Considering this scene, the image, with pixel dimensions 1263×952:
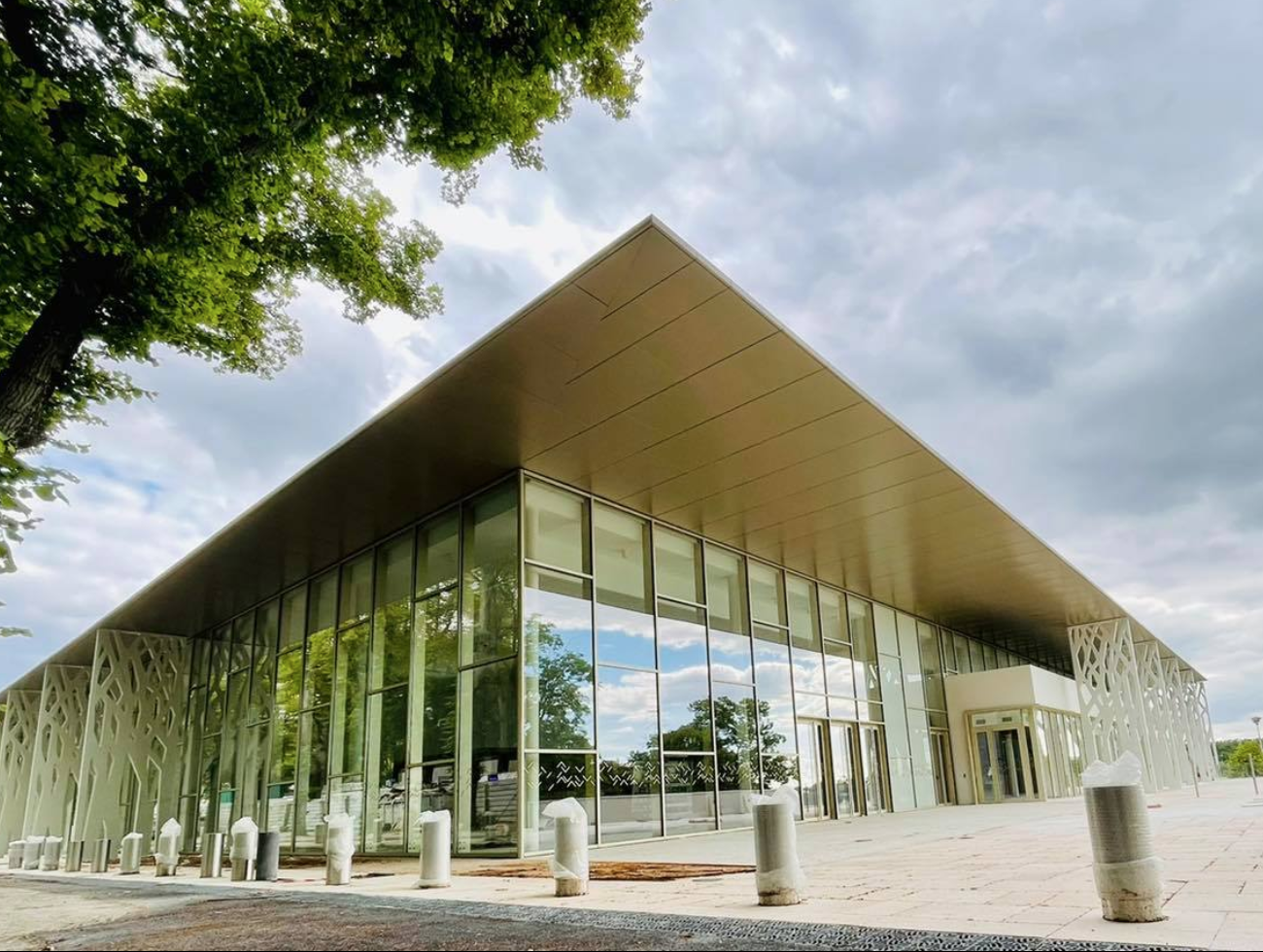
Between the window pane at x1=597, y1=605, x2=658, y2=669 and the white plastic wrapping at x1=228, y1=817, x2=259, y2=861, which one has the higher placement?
the window pane at x1=597, y1=605, x2=658, y2=669

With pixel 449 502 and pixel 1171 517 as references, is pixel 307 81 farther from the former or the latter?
pixel 1171 517

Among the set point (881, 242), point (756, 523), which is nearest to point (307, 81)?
point (881, 242)

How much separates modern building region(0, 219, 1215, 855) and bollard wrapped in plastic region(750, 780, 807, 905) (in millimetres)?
4988

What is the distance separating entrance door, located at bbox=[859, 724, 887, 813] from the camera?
1970 centimetres

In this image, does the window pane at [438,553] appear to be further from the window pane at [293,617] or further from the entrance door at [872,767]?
the entrance door at [872,767]

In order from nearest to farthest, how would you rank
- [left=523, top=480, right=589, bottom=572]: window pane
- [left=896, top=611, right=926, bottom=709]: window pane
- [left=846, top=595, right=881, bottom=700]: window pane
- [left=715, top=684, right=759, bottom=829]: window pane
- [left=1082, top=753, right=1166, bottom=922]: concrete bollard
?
[left=1082, top=753, right=1166, bottom=922]: concrete bollard < [left=523, top=480, right=589, bottom=572]: window pane < [left=715, top=684, right=759, bottom=829]: window pane < [left=846, top=595, right=881, bottom=700]: window pane < [left=896, top=611, right=926, bottom=709]: window pane

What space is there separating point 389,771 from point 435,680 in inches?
75.6

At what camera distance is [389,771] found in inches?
534

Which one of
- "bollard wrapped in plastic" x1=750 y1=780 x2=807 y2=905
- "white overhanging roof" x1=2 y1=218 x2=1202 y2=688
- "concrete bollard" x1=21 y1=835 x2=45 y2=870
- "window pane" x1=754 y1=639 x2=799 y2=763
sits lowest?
"concrete bollard" x1=21 y1=835 x2=45 y2=870

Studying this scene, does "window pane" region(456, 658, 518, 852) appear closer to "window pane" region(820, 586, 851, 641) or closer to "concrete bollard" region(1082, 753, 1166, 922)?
"concrete bollard" region(1082, 753, 1166, 922)

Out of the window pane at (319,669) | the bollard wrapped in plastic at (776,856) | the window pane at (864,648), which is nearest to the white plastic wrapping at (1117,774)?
the bollard wrapped in plastic at (776,856)

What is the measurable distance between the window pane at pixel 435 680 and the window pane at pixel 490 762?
0.42 metres

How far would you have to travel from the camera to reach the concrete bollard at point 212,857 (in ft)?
37.4

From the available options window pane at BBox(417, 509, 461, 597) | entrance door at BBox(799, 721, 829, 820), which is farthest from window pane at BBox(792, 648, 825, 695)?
window pane at BBox(417, 509, 461, 597)
